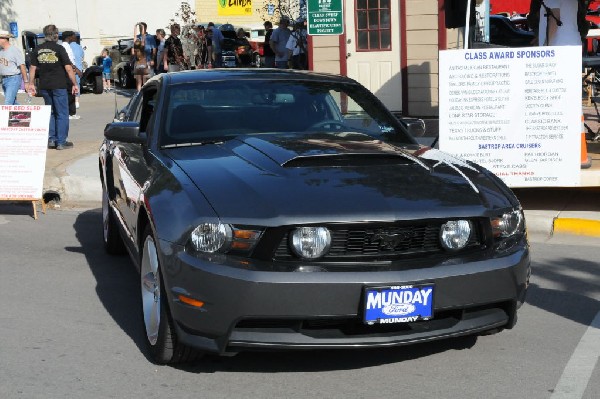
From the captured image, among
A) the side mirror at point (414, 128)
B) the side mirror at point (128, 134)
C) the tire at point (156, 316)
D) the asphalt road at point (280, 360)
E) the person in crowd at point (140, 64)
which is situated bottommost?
the asphalt road at point (280, 360)

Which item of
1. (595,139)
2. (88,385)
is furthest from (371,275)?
(595,139)

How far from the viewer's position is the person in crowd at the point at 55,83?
13547 mm

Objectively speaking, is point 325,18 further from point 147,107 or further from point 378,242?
point 378,242

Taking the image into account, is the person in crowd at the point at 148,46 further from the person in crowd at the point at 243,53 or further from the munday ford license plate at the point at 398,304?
the munday ford license plate at the point at 398,304

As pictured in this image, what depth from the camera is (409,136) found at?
6312 millimetres

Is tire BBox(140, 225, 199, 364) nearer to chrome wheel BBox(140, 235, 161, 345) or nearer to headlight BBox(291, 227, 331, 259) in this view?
chrome wheel BBox(140, 235, 161, 345)

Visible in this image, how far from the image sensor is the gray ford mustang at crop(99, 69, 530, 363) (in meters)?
4.39

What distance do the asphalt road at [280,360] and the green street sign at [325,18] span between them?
981 cm

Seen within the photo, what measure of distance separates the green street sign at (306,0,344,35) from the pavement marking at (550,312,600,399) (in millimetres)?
10921

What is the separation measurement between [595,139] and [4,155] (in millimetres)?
6830

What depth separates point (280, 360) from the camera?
5059 millimetres

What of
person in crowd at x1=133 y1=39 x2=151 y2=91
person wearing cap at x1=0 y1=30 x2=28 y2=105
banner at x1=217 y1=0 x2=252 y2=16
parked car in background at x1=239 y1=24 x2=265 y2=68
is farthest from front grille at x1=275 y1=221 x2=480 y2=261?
banner at x1=217 y1=0 x2=252 y2=16

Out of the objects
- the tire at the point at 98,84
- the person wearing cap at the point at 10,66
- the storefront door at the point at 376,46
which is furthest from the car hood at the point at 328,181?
the tire at the point at 98,84

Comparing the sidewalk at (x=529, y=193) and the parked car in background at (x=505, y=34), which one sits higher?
the parked car in background at (x=505, y=34)
